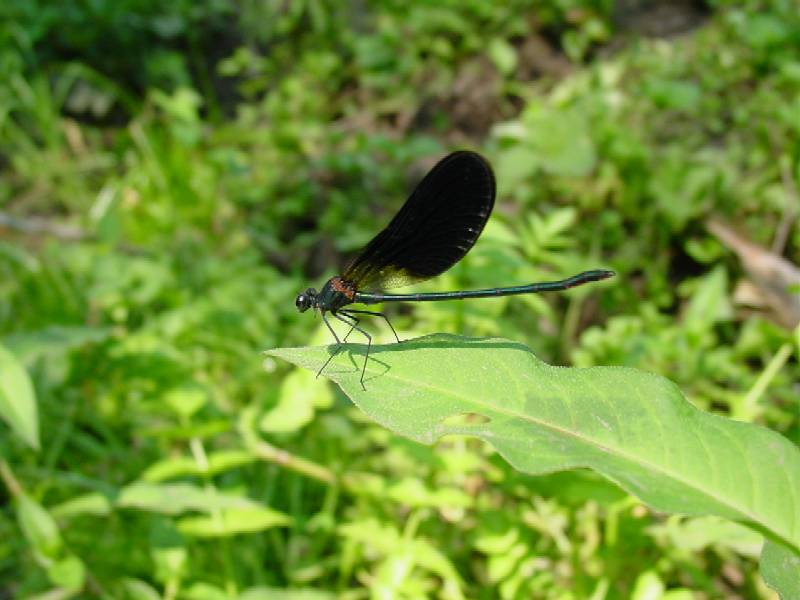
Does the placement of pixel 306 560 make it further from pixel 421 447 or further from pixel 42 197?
pixel 42 197

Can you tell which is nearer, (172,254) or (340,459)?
(340,459)

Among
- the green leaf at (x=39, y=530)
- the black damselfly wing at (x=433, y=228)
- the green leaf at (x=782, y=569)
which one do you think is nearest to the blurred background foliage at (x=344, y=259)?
the green leaf at (x=39, y=530)

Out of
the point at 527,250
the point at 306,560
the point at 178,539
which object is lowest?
the point at 306,560

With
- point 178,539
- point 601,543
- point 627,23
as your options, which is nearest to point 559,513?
point 601,543

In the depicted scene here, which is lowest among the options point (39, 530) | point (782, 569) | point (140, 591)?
point (140, 591)

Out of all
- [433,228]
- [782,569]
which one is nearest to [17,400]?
[433,228]

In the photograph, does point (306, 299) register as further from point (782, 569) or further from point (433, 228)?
point (782, 569)
